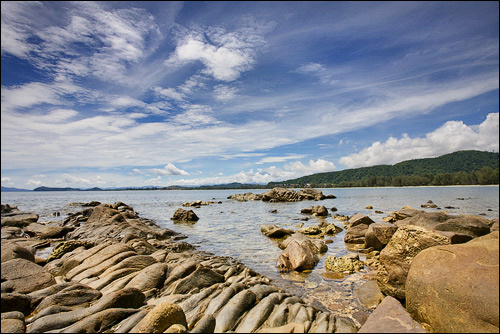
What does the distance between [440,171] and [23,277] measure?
115 m

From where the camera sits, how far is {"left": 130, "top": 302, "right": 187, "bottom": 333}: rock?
5055mm

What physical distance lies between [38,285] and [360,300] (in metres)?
11.3

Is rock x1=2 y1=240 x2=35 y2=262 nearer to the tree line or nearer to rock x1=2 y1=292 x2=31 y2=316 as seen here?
rock x1=2 y1=292 x2=31 y2=316

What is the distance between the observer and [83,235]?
1975 centimetres

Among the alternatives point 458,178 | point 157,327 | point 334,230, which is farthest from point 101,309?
point 458,178

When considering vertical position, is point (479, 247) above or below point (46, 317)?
above

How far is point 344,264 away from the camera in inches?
454

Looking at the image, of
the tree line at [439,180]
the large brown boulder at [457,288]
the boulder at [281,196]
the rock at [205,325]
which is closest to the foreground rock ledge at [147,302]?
the rock at [205,325]

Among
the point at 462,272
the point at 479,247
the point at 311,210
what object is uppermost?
the point at 479,247

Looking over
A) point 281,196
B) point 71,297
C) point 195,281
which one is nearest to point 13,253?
point 71,297

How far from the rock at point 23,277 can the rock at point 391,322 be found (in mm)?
10413

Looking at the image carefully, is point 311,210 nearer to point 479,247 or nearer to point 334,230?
point 334,230

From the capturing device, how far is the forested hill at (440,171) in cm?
5070

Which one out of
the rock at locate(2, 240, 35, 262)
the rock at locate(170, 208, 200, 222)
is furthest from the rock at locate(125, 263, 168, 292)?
the rock at locate(170, 208, 200, 222)
